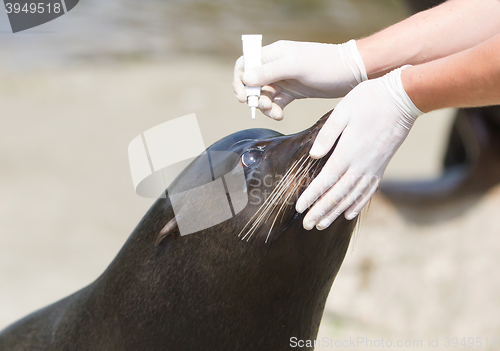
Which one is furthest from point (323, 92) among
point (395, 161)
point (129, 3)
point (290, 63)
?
point (129, 3)

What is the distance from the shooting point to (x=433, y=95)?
5.06 feet

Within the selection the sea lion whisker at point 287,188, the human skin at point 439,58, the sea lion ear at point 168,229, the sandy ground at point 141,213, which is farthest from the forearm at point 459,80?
the sandy ground at point 141,213

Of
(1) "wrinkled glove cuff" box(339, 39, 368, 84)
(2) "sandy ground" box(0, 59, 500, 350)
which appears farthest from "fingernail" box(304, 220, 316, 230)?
(2) "sandy ground" box(0, 59, 500, 350)

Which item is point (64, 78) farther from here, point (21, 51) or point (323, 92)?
point (323, 92)

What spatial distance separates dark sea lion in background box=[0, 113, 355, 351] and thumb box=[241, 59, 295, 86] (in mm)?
204

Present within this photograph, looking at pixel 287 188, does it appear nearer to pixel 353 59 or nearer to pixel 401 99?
pixel 401 99

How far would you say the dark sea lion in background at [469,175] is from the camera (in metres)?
Result: 4.32

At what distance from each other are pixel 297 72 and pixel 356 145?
446 millimetres

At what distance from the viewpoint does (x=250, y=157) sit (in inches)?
67.4

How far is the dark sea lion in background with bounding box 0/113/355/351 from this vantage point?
164 centimetres

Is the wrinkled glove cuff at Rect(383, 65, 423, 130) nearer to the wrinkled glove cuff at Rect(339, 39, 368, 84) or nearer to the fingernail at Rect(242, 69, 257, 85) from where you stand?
the wrinkled glove cuff at Rect(339, 39, 368, 84)

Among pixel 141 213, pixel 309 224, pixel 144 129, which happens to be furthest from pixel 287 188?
pixel 144 129

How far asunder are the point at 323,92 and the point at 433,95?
0.60m

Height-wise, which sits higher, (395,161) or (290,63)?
(290,63)
